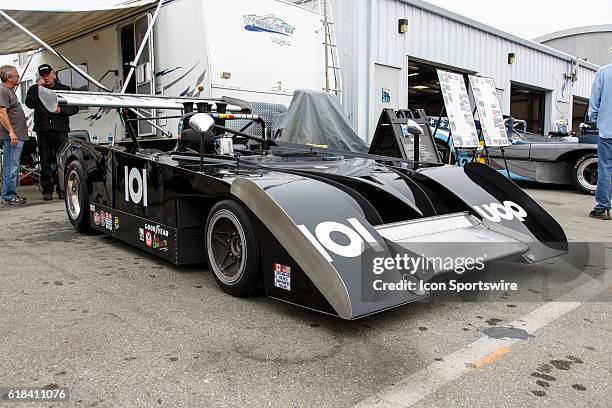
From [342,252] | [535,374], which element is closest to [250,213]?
[342,252]

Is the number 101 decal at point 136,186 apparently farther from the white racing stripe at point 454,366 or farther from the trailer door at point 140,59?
the trailer door at point 140,59

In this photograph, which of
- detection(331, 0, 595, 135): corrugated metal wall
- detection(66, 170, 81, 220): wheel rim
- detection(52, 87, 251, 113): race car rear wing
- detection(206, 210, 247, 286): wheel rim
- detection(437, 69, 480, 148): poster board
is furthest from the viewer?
detection(331, 0, 595, 135): corrugated metal wall

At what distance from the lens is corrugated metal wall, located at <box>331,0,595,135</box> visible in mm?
9820

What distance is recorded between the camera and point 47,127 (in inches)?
290

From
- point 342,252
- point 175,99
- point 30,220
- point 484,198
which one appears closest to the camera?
point 342,252

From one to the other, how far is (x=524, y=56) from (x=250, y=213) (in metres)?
15.4

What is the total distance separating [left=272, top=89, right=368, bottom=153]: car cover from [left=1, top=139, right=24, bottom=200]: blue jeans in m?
3.61

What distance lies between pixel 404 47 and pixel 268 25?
4398 millimetres

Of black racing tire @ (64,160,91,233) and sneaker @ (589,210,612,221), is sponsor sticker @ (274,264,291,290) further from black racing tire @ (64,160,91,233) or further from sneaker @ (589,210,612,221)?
sneaker @ (589,210,612,221)

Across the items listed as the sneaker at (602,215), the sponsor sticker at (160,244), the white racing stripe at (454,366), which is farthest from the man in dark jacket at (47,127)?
the sneaker at (602,215)

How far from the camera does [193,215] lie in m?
3.58

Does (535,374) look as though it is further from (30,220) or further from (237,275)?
(30,220)

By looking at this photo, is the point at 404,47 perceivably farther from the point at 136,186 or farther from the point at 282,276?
the point at 282,276

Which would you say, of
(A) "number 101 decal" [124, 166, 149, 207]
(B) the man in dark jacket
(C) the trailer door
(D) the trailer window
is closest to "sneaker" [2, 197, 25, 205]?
(B) the man in dark jacket
